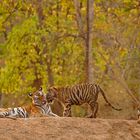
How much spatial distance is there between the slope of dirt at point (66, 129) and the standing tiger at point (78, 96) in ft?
5.48

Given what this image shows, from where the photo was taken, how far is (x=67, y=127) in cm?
1125

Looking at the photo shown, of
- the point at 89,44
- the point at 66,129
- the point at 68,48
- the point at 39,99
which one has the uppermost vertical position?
the point at 89,44

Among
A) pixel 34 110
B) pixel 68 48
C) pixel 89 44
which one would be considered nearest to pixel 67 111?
pixel 34 110

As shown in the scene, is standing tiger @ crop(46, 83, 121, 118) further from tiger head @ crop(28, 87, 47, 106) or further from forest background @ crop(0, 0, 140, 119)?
forest background @ crop(0, 0, 140, 119)

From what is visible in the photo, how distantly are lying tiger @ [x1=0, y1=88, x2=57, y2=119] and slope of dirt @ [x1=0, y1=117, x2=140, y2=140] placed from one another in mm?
599

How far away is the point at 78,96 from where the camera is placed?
13.8m

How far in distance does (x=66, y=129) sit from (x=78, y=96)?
2.71m

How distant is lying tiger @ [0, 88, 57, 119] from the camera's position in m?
12.0

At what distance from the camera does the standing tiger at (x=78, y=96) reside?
13625 mm

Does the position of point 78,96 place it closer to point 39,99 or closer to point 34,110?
point 39,99

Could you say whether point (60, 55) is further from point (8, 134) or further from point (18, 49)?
point (8, 134)

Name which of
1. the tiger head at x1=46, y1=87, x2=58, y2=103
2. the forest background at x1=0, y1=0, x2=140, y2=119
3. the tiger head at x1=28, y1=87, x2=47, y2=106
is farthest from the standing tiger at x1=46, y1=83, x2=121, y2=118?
the forest background at x1=0, y1=0, x2=140, y2=119

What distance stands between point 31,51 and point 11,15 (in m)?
1.86

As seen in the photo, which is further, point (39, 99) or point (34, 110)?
point (39, 99)
